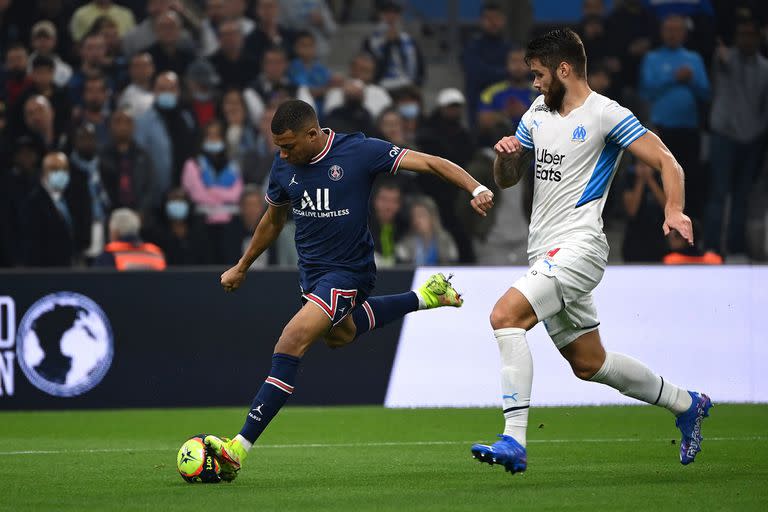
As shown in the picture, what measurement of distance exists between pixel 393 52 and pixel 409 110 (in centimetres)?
118

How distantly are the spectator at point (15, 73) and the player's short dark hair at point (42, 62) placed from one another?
9.0 inches

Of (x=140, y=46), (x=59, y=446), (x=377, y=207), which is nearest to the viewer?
(x=59, y=446)

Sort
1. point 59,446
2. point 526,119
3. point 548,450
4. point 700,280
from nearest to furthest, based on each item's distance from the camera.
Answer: point 526,119 < point 548,450 < point 59,446 < point 700,280

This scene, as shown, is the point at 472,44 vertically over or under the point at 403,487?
over

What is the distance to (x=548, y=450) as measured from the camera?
28.6 feet

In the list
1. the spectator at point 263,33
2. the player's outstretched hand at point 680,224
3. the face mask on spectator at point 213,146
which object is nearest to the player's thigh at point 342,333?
the player's outstretched hand at point 680,224

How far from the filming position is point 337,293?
309 inches

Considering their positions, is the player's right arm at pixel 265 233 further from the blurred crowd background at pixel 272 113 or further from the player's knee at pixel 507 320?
the blurred crowd background at pixel 272 113

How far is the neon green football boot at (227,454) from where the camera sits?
23.5 ft

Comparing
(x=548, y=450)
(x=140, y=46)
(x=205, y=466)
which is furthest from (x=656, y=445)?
(x=140, y=46)

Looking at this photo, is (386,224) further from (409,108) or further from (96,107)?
(96,107)

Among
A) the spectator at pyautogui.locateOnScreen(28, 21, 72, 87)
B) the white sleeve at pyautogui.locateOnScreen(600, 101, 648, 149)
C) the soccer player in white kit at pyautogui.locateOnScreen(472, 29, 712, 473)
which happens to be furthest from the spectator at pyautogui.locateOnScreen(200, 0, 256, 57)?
the white sleeve at pyautogui.locateOnScreen(600, 101, 648, 149)

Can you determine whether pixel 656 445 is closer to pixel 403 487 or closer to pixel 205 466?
pixel 403 487

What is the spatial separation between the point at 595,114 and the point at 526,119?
0.45m
